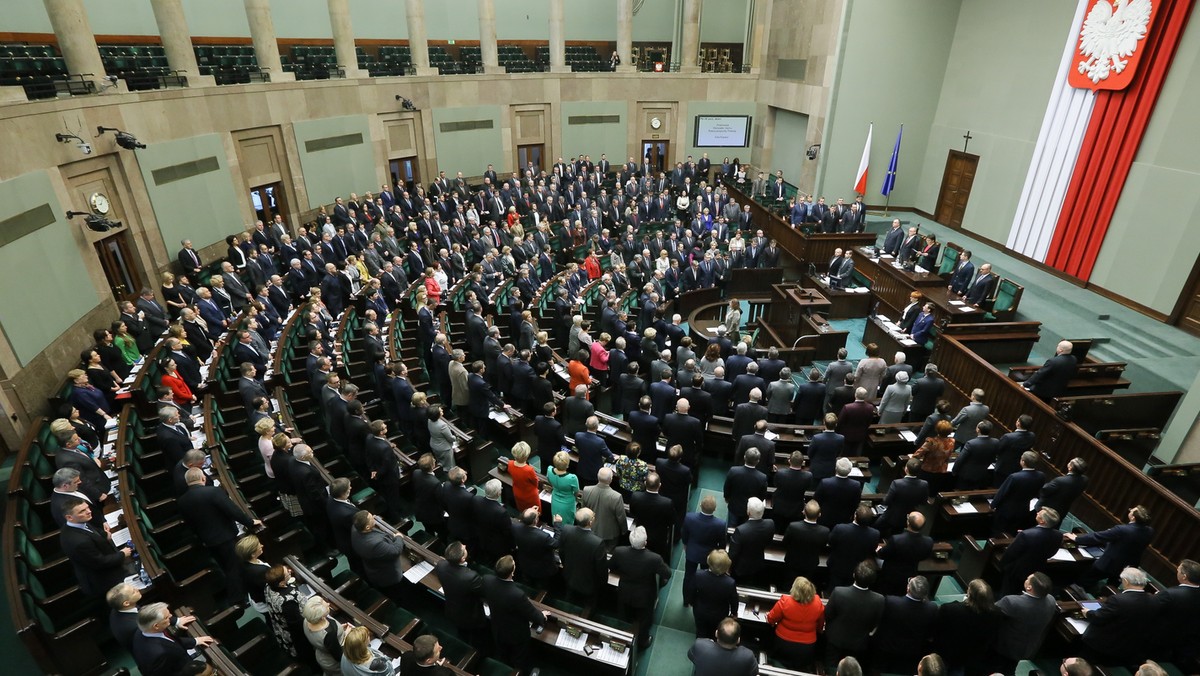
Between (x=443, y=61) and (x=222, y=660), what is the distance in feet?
69.1

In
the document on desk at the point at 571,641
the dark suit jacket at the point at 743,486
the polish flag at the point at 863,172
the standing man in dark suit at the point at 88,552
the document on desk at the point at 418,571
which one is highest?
the polish flag at the point at 863,172

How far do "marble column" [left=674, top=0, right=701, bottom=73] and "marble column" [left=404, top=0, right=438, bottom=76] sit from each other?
9.50 m

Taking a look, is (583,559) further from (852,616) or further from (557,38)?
(557,38)

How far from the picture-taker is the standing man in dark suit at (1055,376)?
7586 millimetres

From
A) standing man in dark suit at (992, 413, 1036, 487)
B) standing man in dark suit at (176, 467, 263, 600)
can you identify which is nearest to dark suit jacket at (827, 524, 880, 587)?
standing man in dark suit at (992, 413, 1036, 487)

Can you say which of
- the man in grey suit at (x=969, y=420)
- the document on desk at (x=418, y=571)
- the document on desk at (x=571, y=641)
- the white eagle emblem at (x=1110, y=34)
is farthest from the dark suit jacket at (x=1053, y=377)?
the document on desk at (x=418, y=571)

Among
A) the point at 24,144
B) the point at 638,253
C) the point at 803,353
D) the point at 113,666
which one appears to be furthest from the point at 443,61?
the point at 113,666

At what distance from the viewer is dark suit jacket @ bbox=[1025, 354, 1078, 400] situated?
300 inches

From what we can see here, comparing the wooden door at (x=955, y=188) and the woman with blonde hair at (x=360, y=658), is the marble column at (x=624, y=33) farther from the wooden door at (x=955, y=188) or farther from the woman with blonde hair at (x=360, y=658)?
the woman with blonde hair at (x=360, y=658)

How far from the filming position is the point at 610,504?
543 centimetres

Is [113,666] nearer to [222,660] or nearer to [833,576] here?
[222,660]

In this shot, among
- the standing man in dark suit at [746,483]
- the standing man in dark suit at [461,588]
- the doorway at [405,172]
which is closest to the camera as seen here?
the standing man in dark suit at [461,588]

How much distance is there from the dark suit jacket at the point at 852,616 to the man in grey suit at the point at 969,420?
11.9ft

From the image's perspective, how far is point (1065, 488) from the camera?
5.64m
